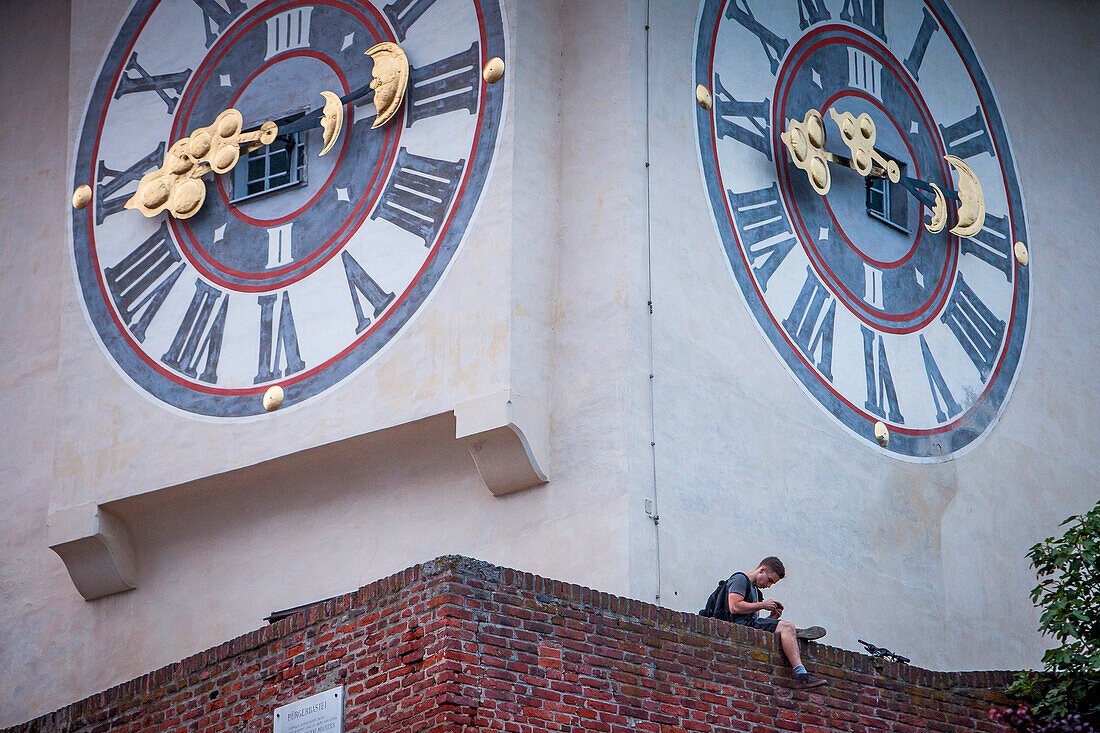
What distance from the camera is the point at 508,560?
17.4 meters

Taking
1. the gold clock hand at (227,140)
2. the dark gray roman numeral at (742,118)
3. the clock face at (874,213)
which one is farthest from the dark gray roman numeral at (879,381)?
the gold clock hand at (227,140)

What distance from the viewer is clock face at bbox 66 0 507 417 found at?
18641 millimetres

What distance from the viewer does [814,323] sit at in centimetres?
1931

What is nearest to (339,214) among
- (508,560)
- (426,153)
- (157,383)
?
(426,153)

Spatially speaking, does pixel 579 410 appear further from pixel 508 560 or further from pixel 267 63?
pixel 267 63

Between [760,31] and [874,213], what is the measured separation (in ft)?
6.51

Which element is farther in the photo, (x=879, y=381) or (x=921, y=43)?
(x=921, y=43)

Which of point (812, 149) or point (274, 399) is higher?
point (812, 149)

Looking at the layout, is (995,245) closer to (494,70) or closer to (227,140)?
(494,70)

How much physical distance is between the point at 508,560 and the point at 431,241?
2833 mm

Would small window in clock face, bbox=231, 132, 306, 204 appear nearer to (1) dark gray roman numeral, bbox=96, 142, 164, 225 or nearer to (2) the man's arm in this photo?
(1) dark gray roman numeral, bbox=96, 142, 164, 225

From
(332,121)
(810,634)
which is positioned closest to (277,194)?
(332,121)

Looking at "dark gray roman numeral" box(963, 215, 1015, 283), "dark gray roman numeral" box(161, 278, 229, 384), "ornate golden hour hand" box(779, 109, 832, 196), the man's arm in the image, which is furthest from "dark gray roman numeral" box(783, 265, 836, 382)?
"dark gray roman numeral" box(161, 278, 229, 384)

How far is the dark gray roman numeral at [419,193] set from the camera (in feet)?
60.9
